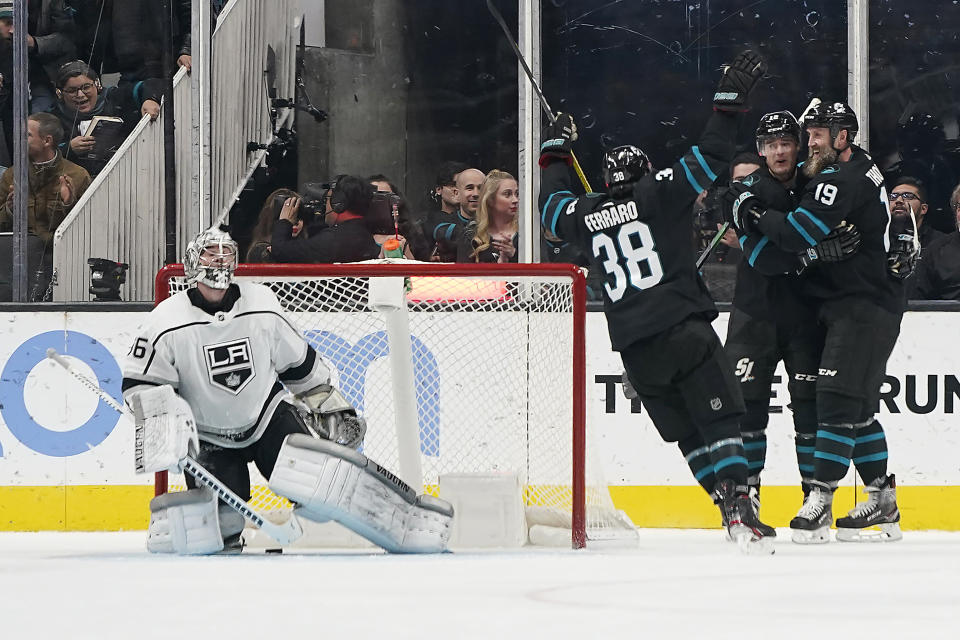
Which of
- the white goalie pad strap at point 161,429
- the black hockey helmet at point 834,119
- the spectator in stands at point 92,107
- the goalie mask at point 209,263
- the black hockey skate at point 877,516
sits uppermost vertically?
the spectator in stands at point 92,107

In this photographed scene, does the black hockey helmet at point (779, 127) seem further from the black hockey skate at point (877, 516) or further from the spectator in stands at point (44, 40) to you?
the spectator in stands at point (44, 40)

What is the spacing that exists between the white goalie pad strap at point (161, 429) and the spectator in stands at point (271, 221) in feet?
5.37

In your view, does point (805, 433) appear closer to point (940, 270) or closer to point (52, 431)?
point (940, 270)

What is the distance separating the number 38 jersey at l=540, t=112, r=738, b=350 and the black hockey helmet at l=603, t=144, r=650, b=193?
0.03 meters

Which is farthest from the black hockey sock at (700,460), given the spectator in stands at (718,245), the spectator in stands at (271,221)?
the spectator in stands at (271,221)

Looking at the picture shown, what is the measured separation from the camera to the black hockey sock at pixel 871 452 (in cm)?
451

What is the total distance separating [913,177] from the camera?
5.48m

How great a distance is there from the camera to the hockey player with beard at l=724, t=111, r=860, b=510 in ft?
14.5

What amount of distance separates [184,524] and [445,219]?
2014 millimetres

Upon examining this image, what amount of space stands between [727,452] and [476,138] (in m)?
2.17

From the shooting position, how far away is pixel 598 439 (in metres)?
5.14

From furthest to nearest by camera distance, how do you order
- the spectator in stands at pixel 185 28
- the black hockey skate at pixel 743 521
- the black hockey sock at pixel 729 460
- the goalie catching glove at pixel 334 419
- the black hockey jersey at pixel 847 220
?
the spectator in stands at pixel 185 28 → the black hockey jersey at pixel 847 220 → the goalie catching glove at pixel 334 419 → the black hockey sock at pixel 729 460 → the black hockey skate at pixel 743 521

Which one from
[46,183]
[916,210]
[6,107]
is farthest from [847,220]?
[6,107]

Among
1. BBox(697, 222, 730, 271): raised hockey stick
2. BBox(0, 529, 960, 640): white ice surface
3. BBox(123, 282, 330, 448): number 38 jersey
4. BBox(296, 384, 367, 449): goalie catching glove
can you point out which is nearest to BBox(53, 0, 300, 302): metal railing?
BBox(123, 282, 330, 448): number 38 jersey
